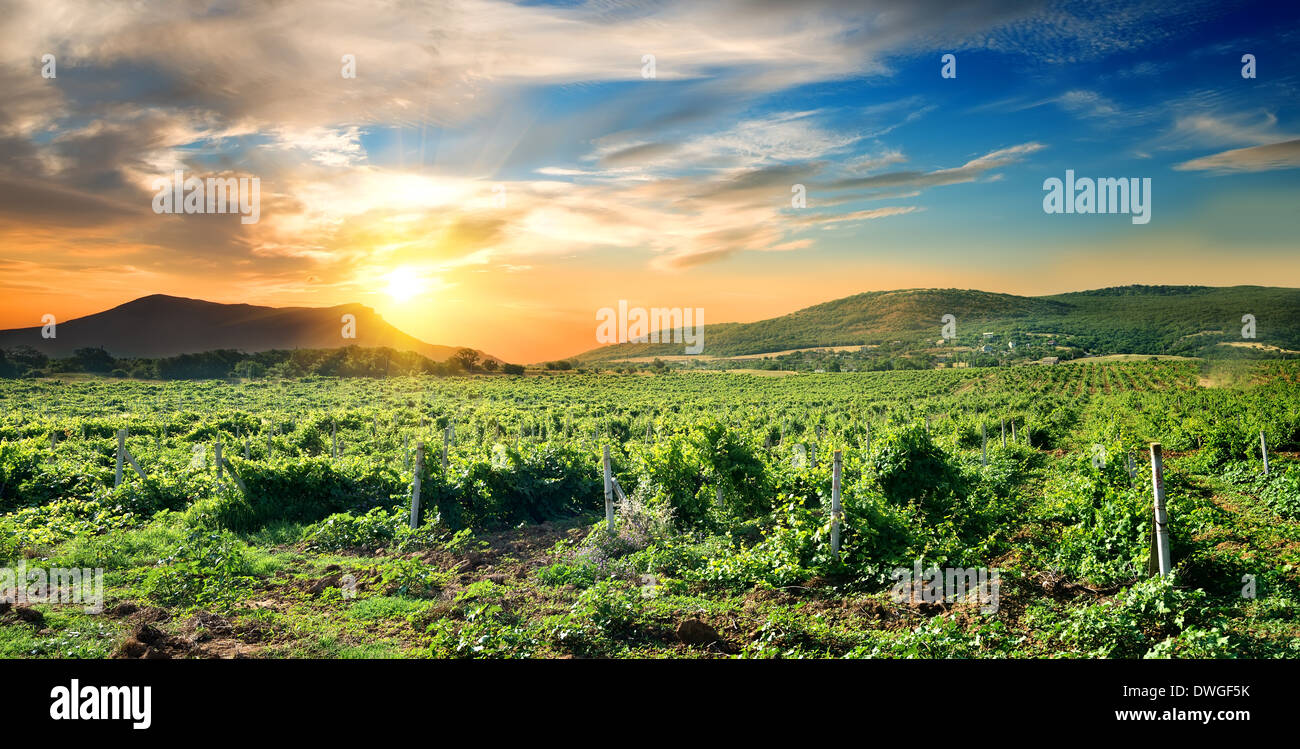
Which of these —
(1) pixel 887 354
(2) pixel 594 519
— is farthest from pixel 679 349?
(2) pixel 594 519

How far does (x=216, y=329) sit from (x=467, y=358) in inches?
4085

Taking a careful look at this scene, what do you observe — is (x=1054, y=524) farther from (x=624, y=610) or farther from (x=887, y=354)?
(x=887, y=354)

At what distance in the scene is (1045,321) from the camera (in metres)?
126

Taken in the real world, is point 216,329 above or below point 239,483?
above

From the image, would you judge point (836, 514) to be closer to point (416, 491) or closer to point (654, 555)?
point (654, 555)

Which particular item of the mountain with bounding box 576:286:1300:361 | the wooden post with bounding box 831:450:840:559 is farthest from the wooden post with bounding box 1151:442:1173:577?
the mountain with bounding box 576:286:1300:361

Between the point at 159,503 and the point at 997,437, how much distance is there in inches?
1357

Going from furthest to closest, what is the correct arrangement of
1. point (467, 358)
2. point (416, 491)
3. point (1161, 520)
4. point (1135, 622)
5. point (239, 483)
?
point (467, 358) → point (239, 483) → point (416, 491) → point (1161, 520) → point (1135, 622)

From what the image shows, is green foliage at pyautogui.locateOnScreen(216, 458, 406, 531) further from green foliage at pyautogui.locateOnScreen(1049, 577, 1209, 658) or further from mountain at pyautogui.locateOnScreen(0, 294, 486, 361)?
mountain at pyautogui.locateOnScreen(0, 294, 486, 361)

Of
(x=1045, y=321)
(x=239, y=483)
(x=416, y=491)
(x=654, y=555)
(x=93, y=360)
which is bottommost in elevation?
(x=654, y=555)

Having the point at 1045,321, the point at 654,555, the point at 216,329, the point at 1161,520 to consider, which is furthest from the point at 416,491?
the point at 216,329

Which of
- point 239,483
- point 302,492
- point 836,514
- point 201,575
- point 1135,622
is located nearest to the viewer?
point 1135,622

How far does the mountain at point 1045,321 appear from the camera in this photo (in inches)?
3691

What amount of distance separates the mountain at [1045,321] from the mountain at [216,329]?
62688 mm
